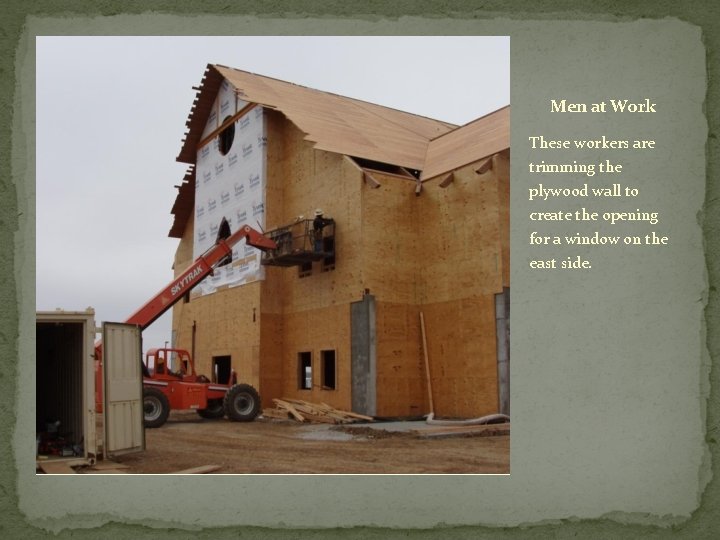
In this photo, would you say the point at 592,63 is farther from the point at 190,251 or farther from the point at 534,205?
the point at 190,251

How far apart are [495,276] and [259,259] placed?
8.50 meters

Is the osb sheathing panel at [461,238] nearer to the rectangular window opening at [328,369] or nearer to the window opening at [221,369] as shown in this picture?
the rectangular window opening at [328,369]

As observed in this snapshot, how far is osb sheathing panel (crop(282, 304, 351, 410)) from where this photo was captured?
22094mm

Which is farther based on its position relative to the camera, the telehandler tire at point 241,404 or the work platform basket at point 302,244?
the work platform basket at point 302,244

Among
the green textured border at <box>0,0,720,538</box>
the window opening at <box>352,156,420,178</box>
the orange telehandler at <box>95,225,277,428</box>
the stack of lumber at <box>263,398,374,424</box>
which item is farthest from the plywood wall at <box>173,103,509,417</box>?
the green textured border at <box>0,0,720,538</box>

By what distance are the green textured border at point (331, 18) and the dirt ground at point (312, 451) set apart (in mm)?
3111

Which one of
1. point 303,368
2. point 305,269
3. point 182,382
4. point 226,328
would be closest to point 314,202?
point 305,269

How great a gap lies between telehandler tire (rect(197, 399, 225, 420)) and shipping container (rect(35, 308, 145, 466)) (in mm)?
7009

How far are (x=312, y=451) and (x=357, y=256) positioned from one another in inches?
305

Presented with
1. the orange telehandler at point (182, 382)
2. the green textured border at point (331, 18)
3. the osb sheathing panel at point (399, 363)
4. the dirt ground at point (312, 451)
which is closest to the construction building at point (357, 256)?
the osb sheathing panel at point (399, 363)

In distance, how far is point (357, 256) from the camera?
21.8m

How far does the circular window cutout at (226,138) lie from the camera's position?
27312mm

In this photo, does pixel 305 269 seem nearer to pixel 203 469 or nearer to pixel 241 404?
pixel 241 404

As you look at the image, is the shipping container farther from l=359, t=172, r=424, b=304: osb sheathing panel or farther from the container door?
l=359, t=172, r=424, b=304: osb sheathing panel
